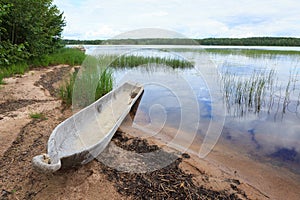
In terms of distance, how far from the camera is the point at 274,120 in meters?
5.00

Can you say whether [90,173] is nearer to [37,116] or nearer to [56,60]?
[37,116]

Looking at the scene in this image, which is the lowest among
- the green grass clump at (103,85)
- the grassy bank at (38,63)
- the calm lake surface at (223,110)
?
the calm lake surface at (223,110)

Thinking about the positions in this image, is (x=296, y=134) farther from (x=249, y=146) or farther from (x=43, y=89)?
(x=43, y=89)

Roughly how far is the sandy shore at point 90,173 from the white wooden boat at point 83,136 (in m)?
0.25

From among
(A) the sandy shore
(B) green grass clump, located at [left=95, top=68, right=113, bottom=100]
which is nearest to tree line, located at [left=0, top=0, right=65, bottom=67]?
(B) green grass clump, located at [left=95, top=68, right=113, bottom=100]

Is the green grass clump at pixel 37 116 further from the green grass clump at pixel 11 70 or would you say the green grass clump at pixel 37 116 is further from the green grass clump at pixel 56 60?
the green grass clump at pixel 56 60

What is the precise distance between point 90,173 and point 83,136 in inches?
28.3

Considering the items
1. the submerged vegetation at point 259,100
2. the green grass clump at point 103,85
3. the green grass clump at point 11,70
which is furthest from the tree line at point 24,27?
the submerged vegetation at point 259,100

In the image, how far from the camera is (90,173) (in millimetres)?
2309

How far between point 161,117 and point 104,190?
325 centimetres

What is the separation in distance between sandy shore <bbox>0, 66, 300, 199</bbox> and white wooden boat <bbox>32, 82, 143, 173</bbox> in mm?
250

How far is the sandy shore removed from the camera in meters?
2.03

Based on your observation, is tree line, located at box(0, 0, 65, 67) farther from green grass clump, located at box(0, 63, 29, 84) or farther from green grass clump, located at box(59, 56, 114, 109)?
green grass clump, located at box(59, 56, 114, 109)

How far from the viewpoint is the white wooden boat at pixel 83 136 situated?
180cm
